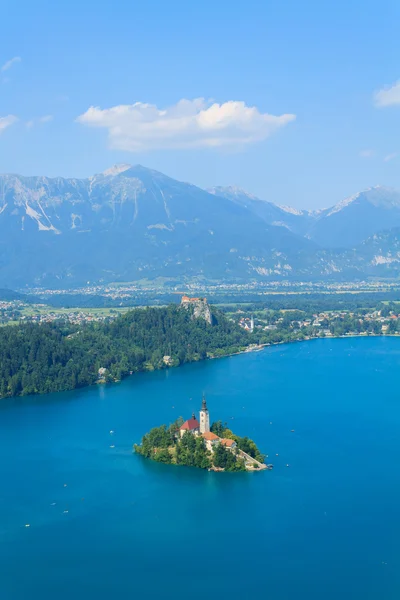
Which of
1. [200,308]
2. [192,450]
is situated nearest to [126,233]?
[200,308]

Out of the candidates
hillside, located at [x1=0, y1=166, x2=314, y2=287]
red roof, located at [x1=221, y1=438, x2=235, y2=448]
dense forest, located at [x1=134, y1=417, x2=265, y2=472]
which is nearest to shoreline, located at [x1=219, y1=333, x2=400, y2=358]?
dense forest, located at [x1=134, y1=417, x2=265, y2=472]

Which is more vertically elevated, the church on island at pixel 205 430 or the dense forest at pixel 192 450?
the church on island at pixel 205 430

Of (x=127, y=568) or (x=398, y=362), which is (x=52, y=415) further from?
(x=398, y=362)

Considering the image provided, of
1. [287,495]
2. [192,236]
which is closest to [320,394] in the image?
[287,495]

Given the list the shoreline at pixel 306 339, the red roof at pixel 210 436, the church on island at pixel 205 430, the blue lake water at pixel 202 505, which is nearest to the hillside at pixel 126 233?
the shoreline at pixel 306 339

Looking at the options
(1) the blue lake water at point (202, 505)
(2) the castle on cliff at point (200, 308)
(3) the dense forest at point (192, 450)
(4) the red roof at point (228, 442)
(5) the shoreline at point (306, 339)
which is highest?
(2) the castle on cliff at point (200, 308)

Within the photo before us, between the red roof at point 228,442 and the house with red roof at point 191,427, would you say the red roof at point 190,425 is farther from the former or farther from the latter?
the red roof at point 228,442

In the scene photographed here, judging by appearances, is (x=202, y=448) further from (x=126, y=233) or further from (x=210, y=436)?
(x=126, y=233)
